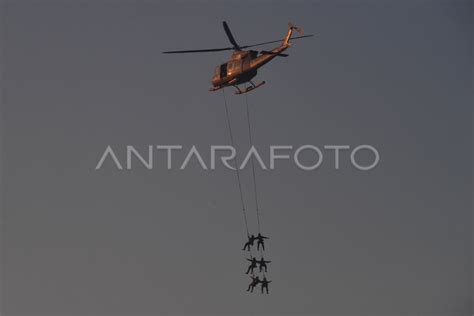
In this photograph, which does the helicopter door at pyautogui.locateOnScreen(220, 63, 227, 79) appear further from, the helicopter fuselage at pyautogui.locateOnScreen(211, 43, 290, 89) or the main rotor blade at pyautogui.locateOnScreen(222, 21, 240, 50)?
the main rotor blade at pyautogui.locateOnScreen(222, 21, 240, 50)

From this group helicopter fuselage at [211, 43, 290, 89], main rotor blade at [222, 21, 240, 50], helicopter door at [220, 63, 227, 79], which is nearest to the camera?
main rotor blade at [222, 21, 240, 50]

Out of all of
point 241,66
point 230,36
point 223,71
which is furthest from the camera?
point 223,71

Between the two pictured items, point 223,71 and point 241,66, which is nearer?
point 241,66

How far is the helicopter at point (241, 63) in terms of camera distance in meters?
30.4

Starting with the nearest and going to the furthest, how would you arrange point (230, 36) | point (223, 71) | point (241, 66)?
point (230, 36) → point (241, 66) → point (223, 71)

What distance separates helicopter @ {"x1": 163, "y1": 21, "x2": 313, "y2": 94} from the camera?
99.8ft

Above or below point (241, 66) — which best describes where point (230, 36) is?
above

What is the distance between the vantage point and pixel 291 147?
104 feet

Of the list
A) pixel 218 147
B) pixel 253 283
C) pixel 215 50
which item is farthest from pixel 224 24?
pixel 253 283

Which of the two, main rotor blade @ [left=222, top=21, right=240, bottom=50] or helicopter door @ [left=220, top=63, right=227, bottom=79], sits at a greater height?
main rotor blade @ [left=222, top=21, right=240, bottom=50]

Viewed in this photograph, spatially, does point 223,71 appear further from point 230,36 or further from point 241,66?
point 230,36

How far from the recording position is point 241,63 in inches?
1225

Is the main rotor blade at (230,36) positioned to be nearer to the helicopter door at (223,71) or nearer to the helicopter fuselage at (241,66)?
the helicopter fuselage at (241,66)

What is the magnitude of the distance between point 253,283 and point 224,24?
6185mm
